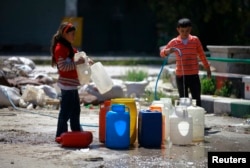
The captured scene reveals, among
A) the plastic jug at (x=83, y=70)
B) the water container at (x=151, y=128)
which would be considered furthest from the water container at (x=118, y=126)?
the plastic jug at (x=83, y=70)

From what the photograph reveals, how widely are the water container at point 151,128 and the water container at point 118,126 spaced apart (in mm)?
240

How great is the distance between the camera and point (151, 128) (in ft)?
23.6

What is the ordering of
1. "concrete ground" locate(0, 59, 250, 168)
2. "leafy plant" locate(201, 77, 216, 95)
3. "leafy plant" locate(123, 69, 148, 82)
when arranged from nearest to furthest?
"concrete ground" locate(0, 59, 250, 168) < "leafy plant" locate(201, 77, 216, 95) < "leafy plant" locate(123, 69, 148, 82)

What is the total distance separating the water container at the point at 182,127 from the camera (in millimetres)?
7383

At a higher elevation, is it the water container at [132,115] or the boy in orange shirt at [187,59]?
the boy in orange shirt at [187,59]

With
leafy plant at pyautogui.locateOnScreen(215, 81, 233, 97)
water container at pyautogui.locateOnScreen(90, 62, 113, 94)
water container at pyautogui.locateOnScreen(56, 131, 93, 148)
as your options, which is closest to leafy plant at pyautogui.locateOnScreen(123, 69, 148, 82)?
leafy plant at pyautogui.locateOnScreen(215, 81, 233, 97)

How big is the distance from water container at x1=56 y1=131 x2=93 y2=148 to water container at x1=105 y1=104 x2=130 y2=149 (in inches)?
10.1

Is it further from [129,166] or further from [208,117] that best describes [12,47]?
[129,166]

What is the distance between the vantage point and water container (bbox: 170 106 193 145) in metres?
7.38

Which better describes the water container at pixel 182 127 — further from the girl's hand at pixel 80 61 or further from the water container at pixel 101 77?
the girl's hand at pixel 80 61

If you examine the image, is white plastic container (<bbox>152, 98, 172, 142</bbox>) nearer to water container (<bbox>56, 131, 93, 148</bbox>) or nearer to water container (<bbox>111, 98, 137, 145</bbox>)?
water container (<bbox>111, 98, 137, 145</bbox>)

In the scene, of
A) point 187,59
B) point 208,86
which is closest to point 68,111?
point 187,59

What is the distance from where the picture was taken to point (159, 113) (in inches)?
285

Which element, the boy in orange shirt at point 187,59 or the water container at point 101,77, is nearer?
the water container at point 101,77
